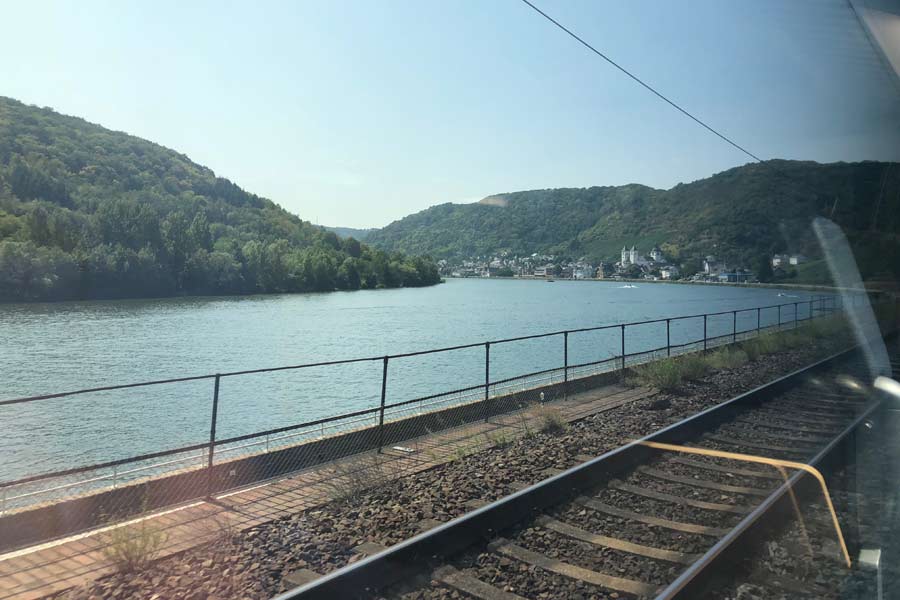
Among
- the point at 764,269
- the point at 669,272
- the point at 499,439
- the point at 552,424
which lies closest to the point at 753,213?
the point at 764,269

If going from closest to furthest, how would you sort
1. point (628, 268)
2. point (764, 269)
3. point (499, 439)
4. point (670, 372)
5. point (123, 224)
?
point (499, 439)
point (670, 372)
point (764, 269)
point (123, 224)
point (628, 268)

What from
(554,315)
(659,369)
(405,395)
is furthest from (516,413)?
(554,315)

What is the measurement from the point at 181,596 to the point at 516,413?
7202mm

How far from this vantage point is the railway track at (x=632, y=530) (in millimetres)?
4008

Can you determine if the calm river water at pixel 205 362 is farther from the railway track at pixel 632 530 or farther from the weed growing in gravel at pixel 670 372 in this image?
the railway track at pixel 632 530

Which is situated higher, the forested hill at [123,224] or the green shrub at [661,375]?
the forested hill at [123,224]

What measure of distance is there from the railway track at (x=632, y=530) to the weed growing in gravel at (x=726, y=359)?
7.51 meters

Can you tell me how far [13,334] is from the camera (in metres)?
34.5

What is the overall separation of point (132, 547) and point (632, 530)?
376 centimetres

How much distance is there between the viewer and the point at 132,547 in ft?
14.4

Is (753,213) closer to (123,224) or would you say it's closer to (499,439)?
(499,439)

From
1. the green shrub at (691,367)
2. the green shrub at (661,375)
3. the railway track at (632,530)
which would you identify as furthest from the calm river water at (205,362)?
the green shrub at (661,375)

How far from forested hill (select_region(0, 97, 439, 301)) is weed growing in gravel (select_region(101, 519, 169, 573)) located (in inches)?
1163

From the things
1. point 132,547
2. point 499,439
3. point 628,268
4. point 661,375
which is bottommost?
point 499,439
